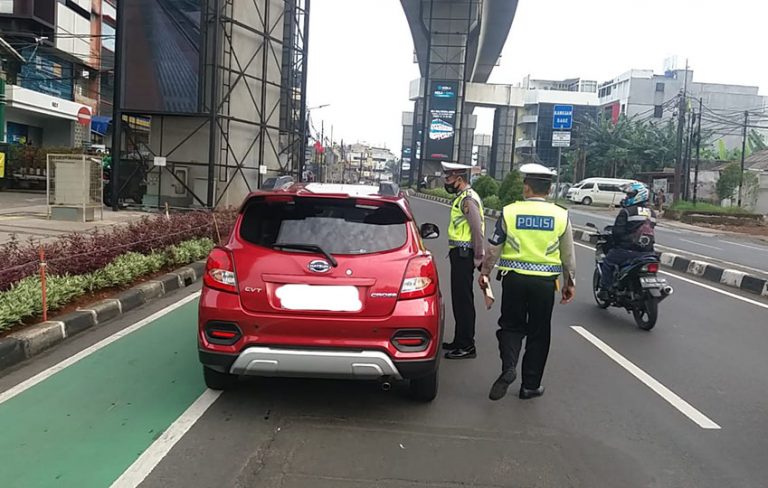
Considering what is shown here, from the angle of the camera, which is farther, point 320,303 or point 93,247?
point 93,247

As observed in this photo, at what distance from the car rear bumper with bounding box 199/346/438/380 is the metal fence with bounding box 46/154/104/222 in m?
12.4

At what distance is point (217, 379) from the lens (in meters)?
4.54

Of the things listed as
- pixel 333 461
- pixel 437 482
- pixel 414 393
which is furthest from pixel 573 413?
pixel 333 461

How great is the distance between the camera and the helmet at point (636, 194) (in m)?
7.43

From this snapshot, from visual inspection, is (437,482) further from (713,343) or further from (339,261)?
(713,343)

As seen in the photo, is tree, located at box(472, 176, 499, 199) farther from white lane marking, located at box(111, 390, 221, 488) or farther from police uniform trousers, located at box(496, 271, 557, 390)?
white lane marking, located at box(111, 390, 221, 488)

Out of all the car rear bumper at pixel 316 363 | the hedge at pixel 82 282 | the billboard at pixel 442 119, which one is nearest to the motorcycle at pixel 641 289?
the car rear bumper at pixel 316 363

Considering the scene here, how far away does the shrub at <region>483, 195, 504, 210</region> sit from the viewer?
2692 centimetres

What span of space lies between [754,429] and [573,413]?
1.19 meters

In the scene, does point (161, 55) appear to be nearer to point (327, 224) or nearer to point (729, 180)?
point (327, 224)

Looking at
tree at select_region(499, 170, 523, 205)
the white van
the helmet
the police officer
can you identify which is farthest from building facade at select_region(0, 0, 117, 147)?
the white van

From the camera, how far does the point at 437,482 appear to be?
3.41 metres

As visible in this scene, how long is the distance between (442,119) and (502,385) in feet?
158

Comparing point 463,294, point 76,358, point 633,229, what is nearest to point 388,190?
point 463,294
